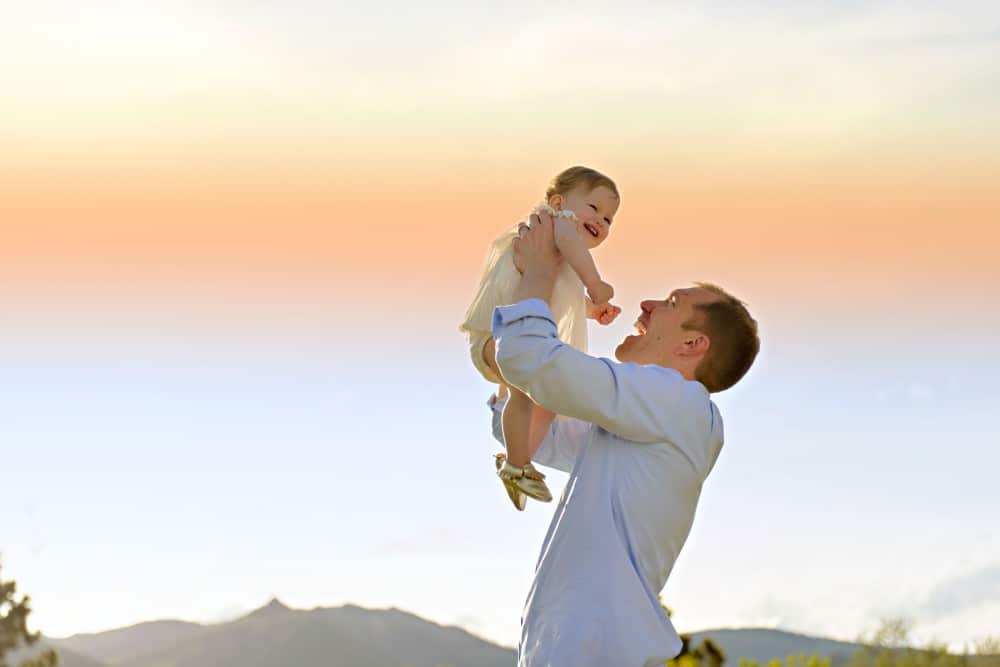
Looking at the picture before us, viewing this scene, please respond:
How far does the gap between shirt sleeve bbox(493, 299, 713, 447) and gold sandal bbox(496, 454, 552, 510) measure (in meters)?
0.78

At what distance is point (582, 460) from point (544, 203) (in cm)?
183

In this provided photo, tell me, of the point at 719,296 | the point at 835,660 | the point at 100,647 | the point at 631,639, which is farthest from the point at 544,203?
the point at 100,647

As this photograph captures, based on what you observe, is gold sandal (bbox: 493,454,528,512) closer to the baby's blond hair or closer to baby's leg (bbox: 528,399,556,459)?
baby's leg (bbox: 528,399,556,459)

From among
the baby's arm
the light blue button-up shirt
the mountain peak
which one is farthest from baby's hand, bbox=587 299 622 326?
the mountain peak

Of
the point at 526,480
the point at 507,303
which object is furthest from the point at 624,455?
the point at 507,303

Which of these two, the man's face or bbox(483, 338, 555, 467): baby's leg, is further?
bbox(483, 338, 555, 467): baby's leg

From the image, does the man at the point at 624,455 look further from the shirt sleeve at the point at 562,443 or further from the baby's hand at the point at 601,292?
the baby's hand at the point at 601,292

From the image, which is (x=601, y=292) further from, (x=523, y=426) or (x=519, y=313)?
(x=519, y=313)

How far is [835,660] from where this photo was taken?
17.1 m

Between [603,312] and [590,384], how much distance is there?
1240mm

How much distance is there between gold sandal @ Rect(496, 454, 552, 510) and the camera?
6258mm

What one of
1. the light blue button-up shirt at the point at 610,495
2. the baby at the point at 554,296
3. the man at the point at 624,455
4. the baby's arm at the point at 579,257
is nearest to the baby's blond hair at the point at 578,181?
the baby at the point at 554,296

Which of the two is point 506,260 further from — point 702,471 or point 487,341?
point 702,471

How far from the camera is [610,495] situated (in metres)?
5.55
